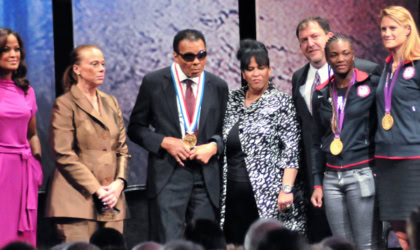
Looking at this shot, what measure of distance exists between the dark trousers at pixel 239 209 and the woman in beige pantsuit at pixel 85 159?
642 mm

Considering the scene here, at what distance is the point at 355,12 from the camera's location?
5129 millimetres

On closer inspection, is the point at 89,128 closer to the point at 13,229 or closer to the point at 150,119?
the point at 150,119

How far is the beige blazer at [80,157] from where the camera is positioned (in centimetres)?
359

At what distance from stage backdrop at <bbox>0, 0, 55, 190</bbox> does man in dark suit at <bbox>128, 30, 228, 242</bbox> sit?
0.91 metres

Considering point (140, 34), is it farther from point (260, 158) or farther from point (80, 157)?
point (260, 158)

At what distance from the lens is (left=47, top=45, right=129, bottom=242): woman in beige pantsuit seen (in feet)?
11.8

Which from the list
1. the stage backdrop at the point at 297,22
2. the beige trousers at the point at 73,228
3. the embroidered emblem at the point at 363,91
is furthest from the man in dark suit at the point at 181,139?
the stage backdrop at the point at 297,22

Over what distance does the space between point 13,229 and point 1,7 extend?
A: 151cm

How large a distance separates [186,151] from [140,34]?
1.38 m

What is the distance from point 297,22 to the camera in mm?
4984

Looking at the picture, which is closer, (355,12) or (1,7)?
(1,7)

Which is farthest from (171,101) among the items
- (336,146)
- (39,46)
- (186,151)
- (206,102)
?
(39,46)

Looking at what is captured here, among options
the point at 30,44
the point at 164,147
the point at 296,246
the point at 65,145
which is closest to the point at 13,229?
the point at 65,145

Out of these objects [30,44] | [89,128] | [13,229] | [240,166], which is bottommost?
[13,229]
